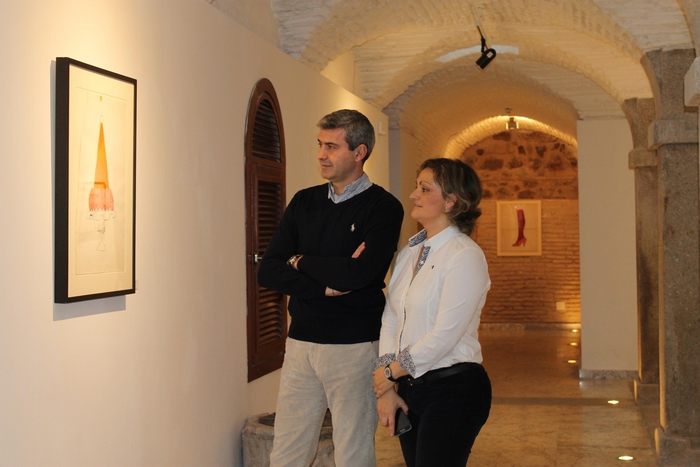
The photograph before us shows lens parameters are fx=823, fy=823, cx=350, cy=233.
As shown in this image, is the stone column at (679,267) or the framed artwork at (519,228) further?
the framed artwork at (519,228)

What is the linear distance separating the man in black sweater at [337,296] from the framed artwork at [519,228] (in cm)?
1155

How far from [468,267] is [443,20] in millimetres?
4772

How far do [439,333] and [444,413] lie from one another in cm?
24

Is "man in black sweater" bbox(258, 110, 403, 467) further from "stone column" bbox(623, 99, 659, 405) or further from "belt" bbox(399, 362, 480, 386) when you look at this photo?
"stone column" bbox(623, 99, 659, 405)

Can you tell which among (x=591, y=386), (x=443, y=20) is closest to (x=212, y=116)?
(x=443, y=20)

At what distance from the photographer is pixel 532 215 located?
14102 mm

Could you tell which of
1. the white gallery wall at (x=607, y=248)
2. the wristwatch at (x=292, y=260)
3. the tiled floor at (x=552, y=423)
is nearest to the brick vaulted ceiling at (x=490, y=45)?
the white gallery wall at (x=607, y=248)

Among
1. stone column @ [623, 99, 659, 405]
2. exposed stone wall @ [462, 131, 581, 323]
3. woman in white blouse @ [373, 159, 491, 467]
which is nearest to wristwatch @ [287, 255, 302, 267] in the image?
woman in white blouse @ [373, 159, 491, 467]

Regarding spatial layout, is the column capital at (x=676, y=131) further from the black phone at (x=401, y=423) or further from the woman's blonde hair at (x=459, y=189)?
the black phone at (x=401, y=423)

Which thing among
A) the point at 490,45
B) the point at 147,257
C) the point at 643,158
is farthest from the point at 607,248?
the point at 147,257

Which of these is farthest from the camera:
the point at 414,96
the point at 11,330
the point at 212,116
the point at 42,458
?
the point at 414,96

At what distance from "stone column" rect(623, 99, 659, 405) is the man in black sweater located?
528 centimetres

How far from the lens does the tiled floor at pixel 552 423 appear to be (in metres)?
5.59

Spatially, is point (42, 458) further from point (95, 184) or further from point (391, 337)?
point (391, 337)
